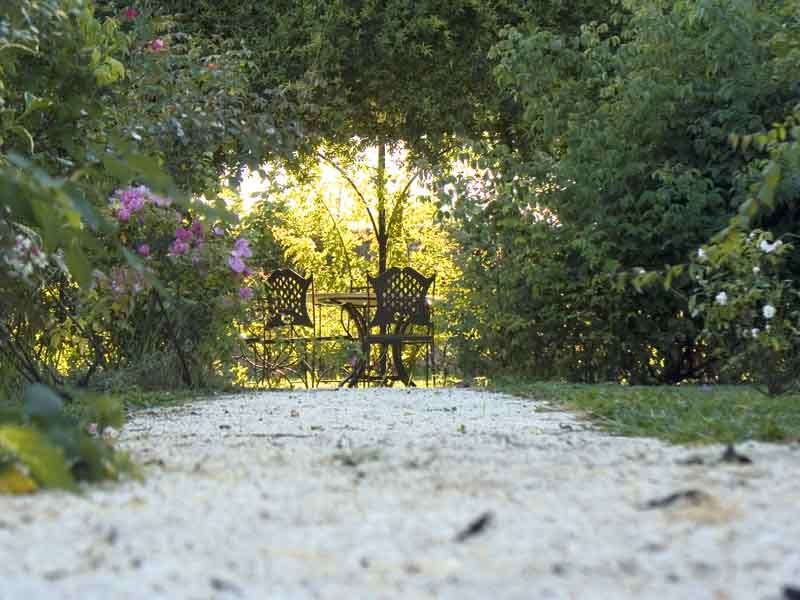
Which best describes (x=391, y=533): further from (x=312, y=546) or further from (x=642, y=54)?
(x=642, y=54)

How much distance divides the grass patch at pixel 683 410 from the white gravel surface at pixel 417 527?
329mm

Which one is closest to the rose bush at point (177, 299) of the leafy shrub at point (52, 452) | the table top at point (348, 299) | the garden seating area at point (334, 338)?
the garden seating area at point (334, 338)

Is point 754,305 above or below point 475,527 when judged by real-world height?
above

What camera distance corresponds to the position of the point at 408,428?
367 cm

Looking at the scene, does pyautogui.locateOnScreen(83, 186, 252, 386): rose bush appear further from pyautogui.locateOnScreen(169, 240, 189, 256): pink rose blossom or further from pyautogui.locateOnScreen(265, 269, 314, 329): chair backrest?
pyautogui.locateOnScreen(265, 269, 314, 329): chair backrest

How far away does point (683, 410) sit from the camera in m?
4.07

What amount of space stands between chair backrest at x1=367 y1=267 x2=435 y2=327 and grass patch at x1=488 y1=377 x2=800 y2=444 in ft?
5.77

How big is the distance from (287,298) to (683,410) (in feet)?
14.5

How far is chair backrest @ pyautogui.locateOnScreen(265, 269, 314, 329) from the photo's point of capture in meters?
7.98

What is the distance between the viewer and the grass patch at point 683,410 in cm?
303

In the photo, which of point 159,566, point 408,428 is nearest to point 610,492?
point 159,566

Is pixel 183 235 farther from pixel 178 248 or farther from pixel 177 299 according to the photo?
pixel 177 299

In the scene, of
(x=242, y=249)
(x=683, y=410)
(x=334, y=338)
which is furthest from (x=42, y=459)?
(x=334, y=338)

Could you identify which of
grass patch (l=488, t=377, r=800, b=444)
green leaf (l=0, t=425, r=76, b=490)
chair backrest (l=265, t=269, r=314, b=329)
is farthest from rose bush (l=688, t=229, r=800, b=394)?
green leaf (l=0, t=425, r=76, b=490)
